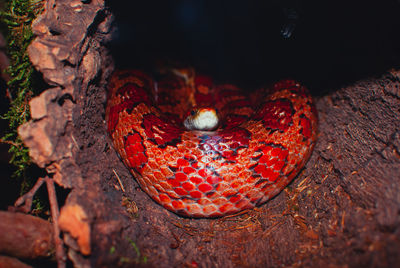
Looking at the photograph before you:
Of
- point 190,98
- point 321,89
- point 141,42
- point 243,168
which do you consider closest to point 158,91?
point 190,98

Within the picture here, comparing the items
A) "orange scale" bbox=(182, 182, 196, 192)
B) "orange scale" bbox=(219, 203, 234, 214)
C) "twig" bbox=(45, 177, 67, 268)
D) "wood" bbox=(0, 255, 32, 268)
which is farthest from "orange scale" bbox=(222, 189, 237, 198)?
"wood" bbox=(0, 255, 32, 268)

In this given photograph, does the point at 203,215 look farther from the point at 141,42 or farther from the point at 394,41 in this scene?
the point at 141,42

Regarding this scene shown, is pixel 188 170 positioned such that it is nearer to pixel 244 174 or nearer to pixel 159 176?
pixel 159 176

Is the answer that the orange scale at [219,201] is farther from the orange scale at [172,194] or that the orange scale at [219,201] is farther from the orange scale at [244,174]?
the orange scale at [172,194]

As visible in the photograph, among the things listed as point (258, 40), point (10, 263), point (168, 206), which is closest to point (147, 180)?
point (168, 206)

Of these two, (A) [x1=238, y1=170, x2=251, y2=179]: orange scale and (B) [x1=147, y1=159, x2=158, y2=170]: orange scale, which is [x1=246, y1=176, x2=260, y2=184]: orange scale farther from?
(B) [x1=147, y1=159, x2=158, y2=170]: orange scale

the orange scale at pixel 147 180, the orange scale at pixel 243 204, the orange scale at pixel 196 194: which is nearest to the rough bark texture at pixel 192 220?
the orange scale at pixel 243 204
